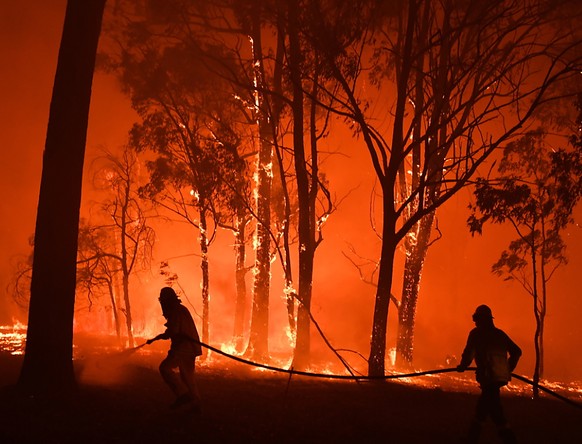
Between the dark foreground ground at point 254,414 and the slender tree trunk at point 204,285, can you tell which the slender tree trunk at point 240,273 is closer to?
the slender tree trunk at point 204,285

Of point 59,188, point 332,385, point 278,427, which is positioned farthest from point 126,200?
point 278,427

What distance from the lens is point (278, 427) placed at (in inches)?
309

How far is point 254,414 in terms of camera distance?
8547 millimetres

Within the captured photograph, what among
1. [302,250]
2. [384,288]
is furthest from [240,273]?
[384,288]

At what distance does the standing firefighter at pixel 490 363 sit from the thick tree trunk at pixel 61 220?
5.51 m

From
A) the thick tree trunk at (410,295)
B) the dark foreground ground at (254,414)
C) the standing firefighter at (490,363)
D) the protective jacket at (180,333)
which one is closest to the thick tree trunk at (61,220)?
the dark foreground ground at (254,414)

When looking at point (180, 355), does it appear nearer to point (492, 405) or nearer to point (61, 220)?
point (61, 220)

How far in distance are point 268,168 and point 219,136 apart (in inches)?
98.7

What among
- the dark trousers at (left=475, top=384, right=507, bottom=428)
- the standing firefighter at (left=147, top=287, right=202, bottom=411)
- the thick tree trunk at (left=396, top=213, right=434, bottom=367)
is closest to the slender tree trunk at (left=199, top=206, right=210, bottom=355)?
the thick tree trunk at (left=396, top=213, right=434, bottom=367)

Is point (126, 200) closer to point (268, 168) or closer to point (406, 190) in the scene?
point (268, 168)

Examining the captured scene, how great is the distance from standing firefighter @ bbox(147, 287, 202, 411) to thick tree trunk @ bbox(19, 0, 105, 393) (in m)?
1.58

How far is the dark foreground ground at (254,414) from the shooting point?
6.90 meters

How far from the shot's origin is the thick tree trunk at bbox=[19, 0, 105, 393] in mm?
8156

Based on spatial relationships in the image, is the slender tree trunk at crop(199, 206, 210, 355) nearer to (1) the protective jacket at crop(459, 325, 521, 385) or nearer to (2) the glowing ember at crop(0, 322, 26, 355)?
(2) the glowing ember at crop(0, 322, 26, 355)
